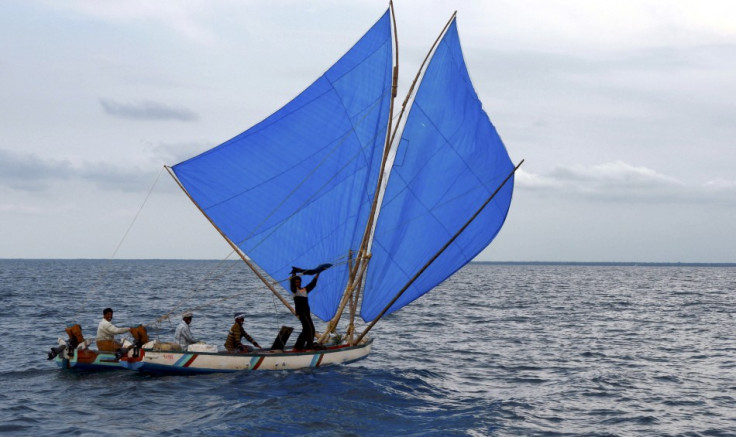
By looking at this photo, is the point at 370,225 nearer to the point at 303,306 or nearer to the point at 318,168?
the point at 318,168

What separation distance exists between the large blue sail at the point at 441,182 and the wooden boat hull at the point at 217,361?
3932 millimetres

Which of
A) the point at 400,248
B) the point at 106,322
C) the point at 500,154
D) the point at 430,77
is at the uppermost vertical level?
the point at 430,77

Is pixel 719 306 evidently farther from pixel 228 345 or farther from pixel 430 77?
pixel 228 345

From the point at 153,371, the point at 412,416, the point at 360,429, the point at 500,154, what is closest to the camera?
the point at 360,429

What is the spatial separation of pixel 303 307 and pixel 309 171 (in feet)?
14.0

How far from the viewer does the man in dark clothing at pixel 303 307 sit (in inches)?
845

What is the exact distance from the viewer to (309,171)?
22.8 meters

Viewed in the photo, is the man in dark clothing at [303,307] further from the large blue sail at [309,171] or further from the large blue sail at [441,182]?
the large blue sail at [441,182]

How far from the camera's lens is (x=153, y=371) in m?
20.9

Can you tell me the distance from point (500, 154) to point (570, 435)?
29.9 ft

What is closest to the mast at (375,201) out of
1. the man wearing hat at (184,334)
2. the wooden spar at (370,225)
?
the wooden spar at (370,225)

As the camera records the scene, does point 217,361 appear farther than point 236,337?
No

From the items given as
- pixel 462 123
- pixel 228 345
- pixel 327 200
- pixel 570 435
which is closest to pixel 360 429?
pixel 570 435

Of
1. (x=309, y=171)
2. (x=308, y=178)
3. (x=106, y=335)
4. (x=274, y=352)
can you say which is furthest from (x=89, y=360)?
(x=309, y=171)
